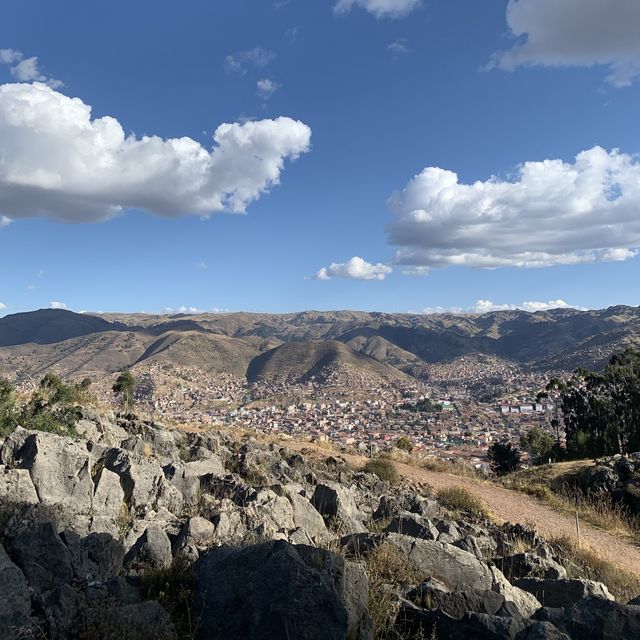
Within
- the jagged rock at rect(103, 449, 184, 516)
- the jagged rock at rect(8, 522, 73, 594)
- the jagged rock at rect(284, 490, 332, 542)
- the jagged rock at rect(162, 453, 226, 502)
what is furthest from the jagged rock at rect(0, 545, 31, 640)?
the jagged rock at rect(162, 453, 226, 502)

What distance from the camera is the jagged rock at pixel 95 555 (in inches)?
184

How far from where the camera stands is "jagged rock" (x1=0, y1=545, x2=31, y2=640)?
11.5 feet

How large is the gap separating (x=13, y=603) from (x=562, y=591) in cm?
583

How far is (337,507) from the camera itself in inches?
362

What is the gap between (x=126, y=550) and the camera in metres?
5.54

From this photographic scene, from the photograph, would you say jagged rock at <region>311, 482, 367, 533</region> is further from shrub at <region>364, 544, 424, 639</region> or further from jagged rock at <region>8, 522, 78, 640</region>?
jagged rock at <region>8, 522, 78, 640</region>

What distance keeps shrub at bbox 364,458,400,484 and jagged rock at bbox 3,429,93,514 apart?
44.2 feet

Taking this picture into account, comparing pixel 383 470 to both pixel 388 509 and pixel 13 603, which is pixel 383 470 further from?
pixel 13 603

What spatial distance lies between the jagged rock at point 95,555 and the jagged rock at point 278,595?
96cm

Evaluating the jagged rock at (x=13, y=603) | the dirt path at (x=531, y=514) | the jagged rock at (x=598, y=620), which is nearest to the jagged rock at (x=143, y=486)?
the jagged rock at (x=13, y=603)

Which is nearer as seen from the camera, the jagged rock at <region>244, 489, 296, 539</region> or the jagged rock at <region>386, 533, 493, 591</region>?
the jagged rock at <region>386, 533, 493, 591</region>

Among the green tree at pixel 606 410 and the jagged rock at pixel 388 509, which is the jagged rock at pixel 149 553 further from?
the green tree at pixel 606 410

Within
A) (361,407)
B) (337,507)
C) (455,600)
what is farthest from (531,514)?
(361,407)

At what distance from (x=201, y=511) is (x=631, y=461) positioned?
18.4 meters
